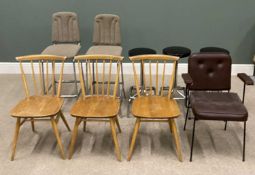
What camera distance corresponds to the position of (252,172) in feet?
9.05

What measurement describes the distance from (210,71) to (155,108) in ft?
2.38

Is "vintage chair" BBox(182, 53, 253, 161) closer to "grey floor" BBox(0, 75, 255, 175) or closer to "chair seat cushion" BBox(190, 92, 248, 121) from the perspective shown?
"chair seat cushion" BBox(190, 92, 248, 121)

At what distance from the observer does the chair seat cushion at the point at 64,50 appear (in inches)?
153

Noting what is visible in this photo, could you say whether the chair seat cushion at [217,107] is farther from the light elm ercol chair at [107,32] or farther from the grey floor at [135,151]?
the light elm ercol chair at [107,32]

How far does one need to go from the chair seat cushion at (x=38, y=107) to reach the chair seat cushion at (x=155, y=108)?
0.71 metres

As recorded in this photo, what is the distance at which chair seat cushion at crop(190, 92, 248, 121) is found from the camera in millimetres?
2767

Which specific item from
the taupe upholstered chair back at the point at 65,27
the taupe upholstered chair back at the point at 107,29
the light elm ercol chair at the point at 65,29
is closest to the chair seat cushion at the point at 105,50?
the taupe upholstered chair back at the point at 107,29

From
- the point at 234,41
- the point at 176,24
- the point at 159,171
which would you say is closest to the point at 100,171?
the point at 159,171

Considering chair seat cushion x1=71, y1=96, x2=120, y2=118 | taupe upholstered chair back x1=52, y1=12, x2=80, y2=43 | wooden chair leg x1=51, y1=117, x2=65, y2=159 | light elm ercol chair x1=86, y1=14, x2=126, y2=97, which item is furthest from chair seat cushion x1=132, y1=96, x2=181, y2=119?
taupe upholstered chair back x1=52, y1=12, x2=80, y2=43

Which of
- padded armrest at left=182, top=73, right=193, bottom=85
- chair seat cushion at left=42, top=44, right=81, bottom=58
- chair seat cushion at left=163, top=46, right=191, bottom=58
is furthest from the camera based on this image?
chair seat cushion at left=42, top=44, right=81, bottom=58

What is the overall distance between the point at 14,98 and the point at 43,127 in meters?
0.92

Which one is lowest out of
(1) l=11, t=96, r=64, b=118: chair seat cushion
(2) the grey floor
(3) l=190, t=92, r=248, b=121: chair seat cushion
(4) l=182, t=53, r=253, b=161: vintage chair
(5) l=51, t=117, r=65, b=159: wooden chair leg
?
(2) the grey floor

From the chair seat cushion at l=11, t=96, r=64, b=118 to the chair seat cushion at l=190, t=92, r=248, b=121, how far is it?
123 cm

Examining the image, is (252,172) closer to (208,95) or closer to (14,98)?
(208,95)
